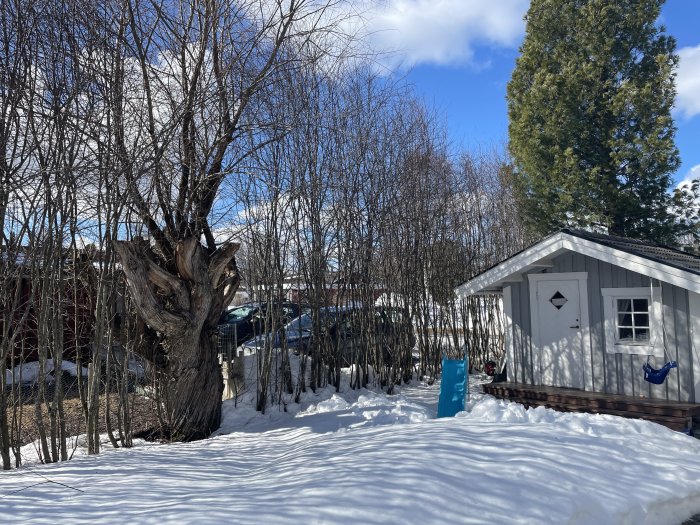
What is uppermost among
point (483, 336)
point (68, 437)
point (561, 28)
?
point (561, 28)

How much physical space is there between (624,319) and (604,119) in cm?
861

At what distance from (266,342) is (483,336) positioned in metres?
6.80

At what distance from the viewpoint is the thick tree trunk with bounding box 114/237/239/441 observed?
8281mm

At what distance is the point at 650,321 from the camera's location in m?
9.02

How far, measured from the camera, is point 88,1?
7.55 m

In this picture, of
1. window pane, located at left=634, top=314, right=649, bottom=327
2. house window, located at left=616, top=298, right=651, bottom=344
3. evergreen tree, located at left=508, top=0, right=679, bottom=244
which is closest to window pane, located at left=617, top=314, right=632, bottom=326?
house window, located at left=616, top=298, right=651, bottom=344

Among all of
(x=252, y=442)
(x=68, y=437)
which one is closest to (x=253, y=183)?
(x=252, y=442)

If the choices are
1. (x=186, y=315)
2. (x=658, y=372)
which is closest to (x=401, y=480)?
(x=186, y=315)

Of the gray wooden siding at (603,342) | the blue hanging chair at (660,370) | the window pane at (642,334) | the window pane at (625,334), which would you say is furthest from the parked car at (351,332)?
the blue hanging chair at (660,370)

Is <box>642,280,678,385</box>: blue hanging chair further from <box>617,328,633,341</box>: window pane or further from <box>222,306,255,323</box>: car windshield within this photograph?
<box>222,306,255,323</box>: car windshield

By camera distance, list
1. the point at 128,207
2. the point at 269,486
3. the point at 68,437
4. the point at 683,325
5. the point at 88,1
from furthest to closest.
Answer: the point at 68,437 → the point at 683,325 → the point at 128,207 → the point at 88,1 → the point at 269,486

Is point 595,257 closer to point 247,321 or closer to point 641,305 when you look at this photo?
point 641,305

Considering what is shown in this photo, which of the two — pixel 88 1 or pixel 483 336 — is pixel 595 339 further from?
pixel 88 1

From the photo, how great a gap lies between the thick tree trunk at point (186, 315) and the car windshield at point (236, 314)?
Answer: 690 cm
